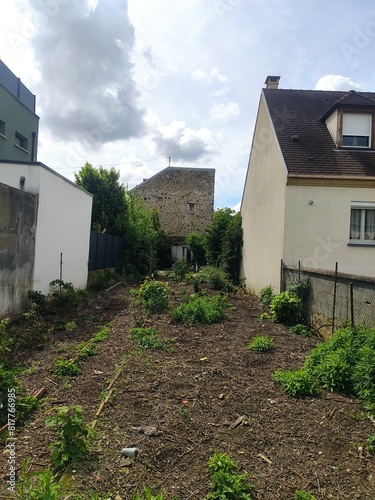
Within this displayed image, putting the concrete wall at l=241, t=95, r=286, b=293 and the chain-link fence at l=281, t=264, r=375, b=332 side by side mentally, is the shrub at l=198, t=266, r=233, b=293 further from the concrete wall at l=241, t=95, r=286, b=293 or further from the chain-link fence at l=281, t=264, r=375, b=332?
the chain-link fence at l=281, t=264, r=375, b=332

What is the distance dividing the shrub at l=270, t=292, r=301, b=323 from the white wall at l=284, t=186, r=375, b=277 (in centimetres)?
228

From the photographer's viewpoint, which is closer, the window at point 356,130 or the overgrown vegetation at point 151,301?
the overgrown vegetation at point 151,301

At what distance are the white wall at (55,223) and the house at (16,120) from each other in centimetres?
575

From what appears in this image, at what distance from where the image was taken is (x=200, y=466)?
2914mm

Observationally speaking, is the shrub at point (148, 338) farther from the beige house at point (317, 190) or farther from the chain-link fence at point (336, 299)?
the beige house at point (317, 190)

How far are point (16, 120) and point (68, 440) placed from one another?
55.6 ft

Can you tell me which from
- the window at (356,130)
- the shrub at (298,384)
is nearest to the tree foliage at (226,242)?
the window at (356,130)

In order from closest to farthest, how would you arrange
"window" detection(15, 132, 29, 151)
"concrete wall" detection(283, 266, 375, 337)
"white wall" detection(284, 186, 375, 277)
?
"concrete wall" detection(283, 266, 375, 337) < "white wall" detection(284, 186, 375, 277) < "window" detection(15, 132, 29, 151)

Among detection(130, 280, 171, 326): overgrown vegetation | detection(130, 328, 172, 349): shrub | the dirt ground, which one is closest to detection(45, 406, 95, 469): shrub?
the dirt ground

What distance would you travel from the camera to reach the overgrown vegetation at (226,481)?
8.25 ft

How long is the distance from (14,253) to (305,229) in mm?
7942

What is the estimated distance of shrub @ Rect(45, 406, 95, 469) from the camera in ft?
9.43

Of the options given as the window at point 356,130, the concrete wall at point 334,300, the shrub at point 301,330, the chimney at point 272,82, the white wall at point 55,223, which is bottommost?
the shrub at point 301,330

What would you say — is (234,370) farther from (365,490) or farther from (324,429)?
(365,490)
